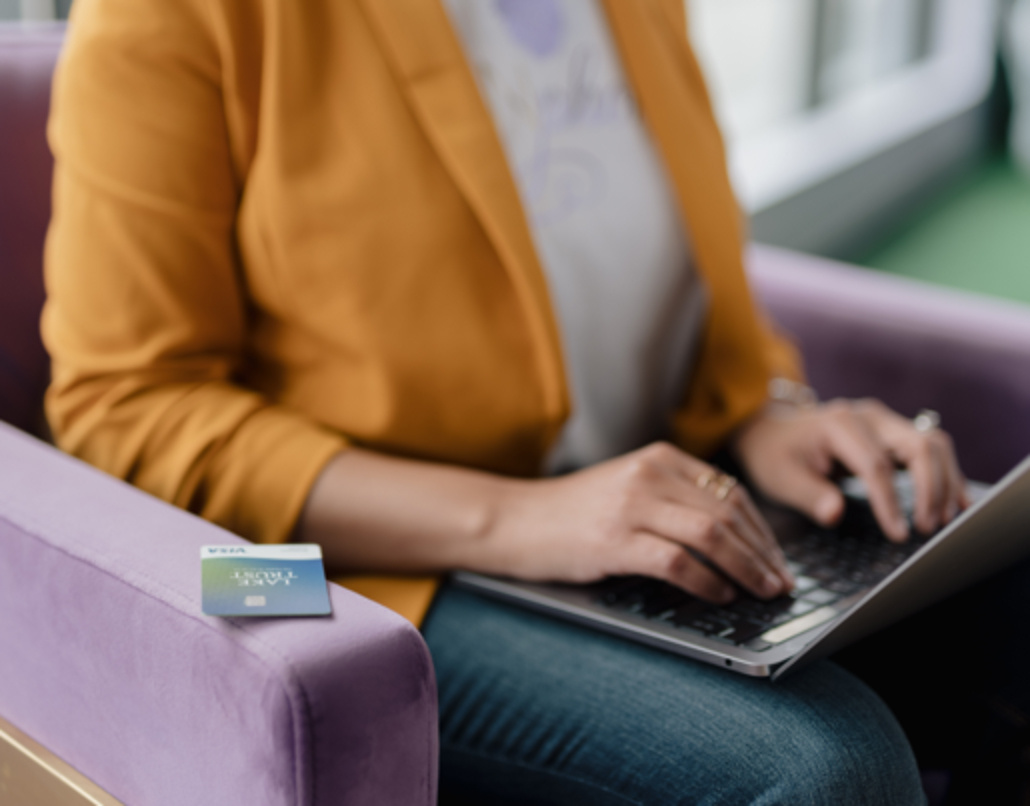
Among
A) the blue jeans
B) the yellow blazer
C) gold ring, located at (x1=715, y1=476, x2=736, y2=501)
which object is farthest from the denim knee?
the yellow blazer

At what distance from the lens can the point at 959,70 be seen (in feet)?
13.6

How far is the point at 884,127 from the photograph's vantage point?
3.37m

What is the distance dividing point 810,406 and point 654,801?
52 cm

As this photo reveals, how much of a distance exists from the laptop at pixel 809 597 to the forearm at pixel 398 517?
0.03 meters

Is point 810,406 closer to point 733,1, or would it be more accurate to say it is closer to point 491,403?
point 491,403

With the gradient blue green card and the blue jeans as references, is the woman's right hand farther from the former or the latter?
the gradient blue green card

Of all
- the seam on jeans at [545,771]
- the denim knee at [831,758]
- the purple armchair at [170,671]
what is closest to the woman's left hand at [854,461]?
the denim knee at [831,758]

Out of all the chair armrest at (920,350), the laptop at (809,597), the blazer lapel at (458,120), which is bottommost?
the chair armrest at (920,350)

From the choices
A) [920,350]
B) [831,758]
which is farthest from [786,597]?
[920,350]

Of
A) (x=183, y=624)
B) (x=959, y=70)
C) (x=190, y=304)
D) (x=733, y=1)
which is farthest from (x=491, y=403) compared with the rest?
(x=959, y=70)

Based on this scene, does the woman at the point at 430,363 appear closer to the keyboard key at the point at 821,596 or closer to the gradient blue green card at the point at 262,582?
the keyboard key at the point at 821,596

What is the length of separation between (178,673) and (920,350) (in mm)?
899

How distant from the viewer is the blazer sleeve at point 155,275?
0.71m

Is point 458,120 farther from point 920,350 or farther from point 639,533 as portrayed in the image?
point 920,350
